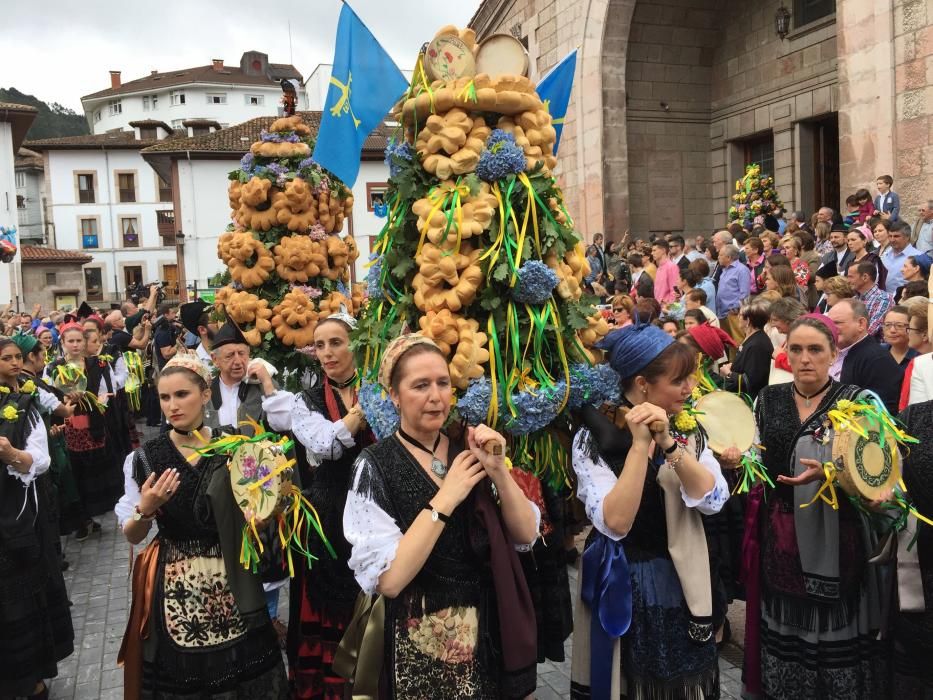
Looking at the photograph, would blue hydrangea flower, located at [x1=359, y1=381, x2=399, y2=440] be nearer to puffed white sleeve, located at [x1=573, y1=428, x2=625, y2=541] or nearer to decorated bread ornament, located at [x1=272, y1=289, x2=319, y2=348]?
puffed white sleeve, located at [x1=573, y1=428, x2=625, y2=541]

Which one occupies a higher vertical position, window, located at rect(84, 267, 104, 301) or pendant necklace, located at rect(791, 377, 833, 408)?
window, located at rect(84, 267, 104, 301)

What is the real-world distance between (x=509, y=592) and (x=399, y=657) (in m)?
0.42

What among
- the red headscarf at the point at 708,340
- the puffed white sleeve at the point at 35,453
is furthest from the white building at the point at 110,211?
the red headscarf at the point at 708,340

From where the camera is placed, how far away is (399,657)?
261 cm

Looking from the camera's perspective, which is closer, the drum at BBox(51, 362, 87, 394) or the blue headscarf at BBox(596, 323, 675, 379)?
the blue headscarf at BBox(596, 323, 675, 379)

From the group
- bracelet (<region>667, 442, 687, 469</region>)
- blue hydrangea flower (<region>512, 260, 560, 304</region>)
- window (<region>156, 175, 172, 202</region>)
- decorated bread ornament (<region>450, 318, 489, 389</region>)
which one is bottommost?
bracelet (<region>667, 442, 687, 469</region>)

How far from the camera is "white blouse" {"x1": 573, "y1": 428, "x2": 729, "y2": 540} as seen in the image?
9.65 ft

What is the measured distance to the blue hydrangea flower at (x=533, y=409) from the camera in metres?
3.32

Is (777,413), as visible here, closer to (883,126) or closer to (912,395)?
(912,395)

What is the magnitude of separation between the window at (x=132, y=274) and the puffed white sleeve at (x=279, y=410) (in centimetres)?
5072

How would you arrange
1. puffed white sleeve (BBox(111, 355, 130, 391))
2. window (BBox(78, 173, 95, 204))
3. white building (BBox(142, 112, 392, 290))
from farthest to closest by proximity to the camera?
window (BBox(78, 173, 95, 204)), white building (BBox(142, 112, 392, 290)), puffed white sleeve (BBox(111, 355, 130, 391))

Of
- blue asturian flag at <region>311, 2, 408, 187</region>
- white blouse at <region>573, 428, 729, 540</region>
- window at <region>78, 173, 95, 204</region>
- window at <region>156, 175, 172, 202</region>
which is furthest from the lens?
window at <region>156, 175, 172, 202</region>

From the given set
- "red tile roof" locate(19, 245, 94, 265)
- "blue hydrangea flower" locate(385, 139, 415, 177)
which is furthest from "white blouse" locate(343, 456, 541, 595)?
"red tile roof" locate(19, 245, 94, 265)

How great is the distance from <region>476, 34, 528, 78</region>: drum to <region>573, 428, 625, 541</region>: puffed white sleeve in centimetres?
179
